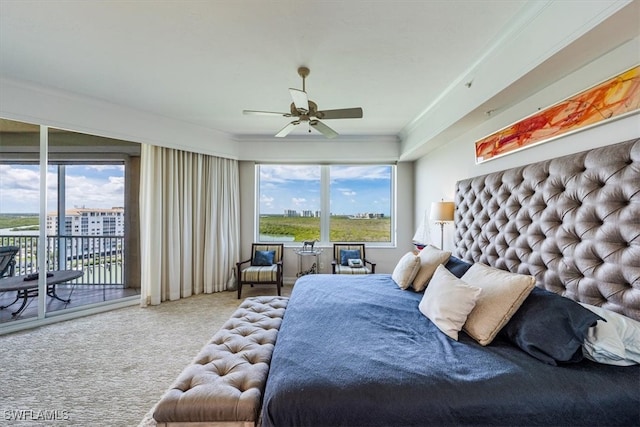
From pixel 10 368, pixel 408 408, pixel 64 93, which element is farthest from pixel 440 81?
pixel 10 368

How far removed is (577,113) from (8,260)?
223 inches

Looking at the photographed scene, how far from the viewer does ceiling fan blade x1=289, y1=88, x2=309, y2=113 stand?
2076 mm

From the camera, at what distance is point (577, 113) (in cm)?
167

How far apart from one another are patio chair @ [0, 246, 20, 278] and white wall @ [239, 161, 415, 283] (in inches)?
111

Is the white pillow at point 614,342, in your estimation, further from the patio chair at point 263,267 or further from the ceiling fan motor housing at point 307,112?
the patio chair at point 263,267

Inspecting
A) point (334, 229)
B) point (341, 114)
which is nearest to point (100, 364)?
point (341, 114)

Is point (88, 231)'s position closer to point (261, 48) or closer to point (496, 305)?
A: point (261, 48)

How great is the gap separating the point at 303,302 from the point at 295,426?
1094mm

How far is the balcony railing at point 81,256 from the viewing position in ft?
10.1

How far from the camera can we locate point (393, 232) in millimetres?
4938

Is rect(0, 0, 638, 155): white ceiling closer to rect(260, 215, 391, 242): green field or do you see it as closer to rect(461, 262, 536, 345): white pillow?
rect(461, 262, 536, 345): white pillow

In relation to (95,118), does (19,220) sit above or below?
below

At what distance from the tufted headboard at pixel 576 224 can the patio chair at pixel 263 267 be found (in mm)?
2859

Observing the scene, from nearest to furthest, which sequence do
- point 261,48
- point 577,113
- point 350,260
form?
point 577,113, point 261,48, point 350,260
